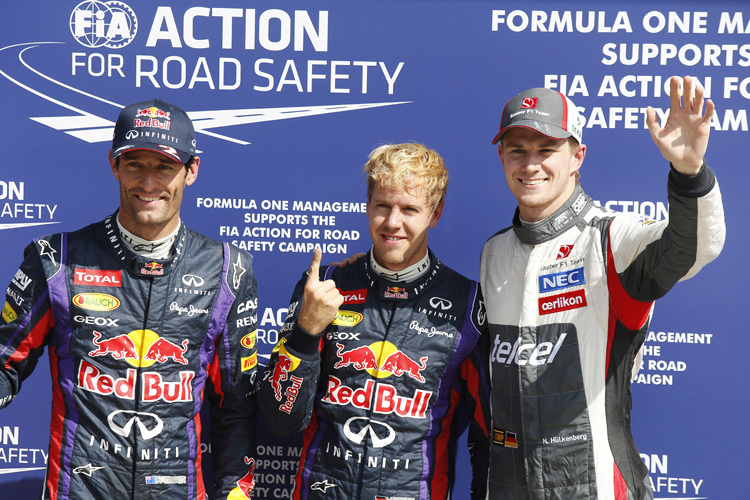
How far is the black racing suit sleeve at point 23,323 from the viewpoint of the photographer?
2215 millimetres

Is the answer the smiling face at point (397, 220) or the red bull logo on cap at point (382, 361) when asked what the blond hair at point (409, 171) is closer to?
the smiling face at point (397, 220)

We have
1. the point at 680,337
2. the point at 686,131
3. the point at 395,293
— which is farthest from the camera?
the point at 680,337

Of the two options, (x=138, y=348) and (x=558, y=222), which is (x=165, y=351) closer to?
(x=138, y=348)

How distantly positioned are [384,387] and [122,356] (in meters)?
0.86

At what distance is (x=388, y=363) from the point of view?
7.53 feet

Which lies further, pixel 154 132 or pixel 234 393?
pixel 234 393

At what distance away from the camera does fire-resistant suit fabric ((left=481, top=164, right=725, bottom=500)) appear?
2092mm

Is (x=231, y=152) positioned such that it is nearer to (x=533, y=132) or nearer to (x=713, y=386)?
(x=533, y=132)

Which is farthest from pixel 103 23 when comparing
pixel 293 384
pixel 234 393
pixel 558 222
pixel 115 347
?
pixel 558 222

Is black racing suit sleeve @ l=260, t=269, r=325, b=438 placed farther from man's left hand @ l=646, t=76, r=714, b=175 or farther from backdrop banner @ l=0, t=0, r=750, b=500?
man's left hand @ l=646, t=76, r=714, b=175

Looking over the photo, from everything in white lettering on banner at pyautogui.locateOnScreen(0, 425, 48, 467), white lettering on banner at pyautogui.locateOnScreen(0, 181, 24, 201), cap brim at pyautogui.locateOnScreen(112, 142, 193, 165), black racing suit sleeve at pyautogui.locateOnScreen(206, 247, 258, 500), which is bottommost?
white lettering on banner at pyautogui.locateOnScreen(0, 425, 48, 467)

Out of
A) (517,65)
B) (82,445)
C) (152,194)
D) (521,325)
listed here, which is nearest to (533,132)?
(521,325)

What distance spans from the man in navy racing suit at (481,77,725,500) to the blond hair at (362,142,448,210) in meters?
0.24

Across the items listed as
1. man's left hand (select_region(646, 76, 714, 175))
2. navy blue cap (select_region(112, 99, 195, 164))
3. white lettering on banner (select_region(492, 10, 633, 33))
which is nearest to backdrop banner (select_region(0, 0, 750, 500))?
white lettering on banner (select_region(492, 10, 633, 33))
